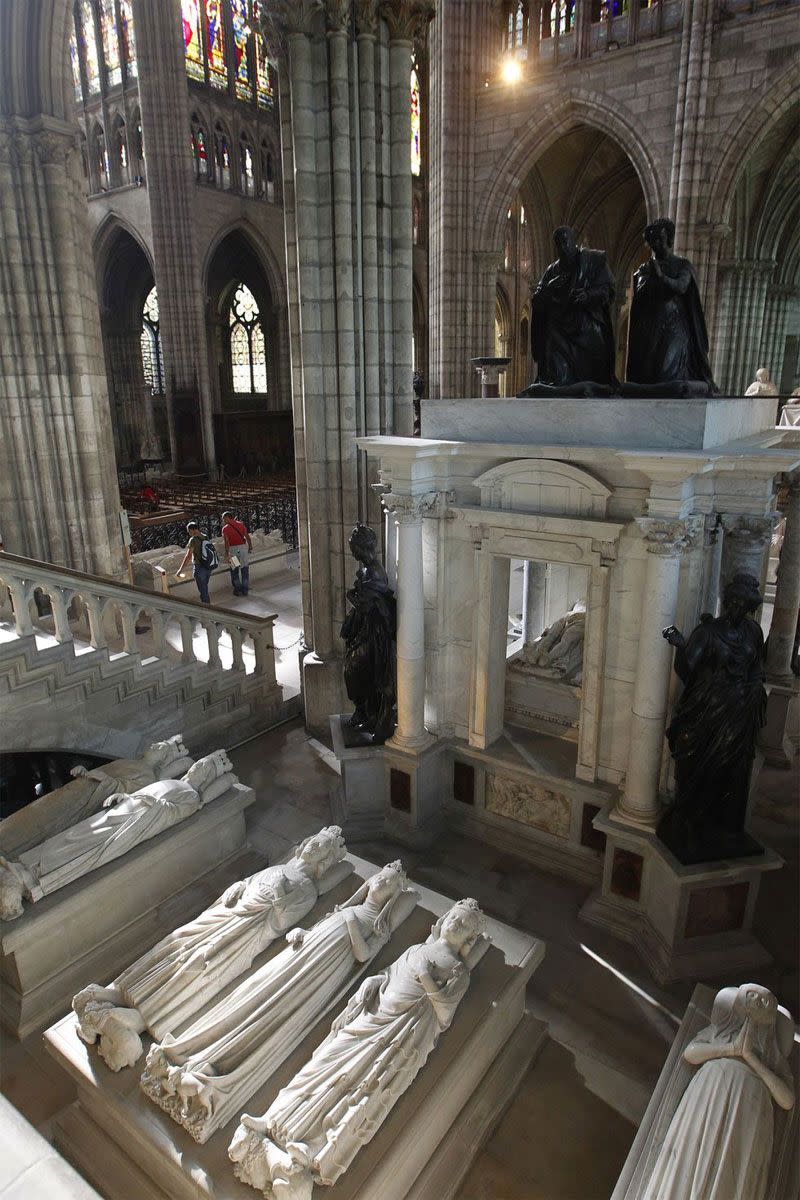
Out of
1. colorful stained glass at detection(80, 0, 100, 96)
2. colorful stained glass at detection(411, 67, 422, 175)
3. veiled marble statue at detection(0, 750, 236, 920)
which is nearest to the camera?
veiled marble statue at detection(0, 750, 236, 920)

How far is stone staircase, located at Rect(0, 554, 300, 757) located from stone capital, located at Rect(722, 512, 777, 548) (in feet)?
16.0

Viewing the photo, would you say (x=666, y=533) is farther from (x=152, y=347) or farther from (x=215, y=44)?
(x=152, y=347)

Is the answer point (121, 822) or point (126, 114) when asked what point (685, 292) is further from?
point (126, 114)

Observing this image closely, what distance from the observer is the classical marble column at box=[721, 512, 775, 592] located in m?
4.24

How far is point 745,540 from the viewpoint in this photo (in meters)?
4.33

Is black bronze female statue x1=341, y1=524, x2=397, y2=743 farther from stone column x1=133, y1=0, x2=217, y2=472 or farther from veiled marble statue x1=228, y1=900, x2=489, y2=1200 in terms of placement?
stone column x1=133, y1=0, x2=217, y2=472

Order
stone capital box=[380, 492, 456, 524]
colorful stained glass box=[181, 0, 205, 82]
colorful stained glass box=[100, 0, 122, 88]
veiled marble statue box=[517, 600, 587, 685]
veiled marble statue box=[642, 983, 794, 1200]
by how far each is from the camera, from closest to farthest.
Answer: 1. veiled marble statue box=[642, 983, 794, 1200]
2. stone capital box=[380, 492, 456, 524]
3. veiled marble statue box=[517, 600, 587, 685]
4. colorful stained glass box=[181, 0, 205, 82]
5. colorful stained glass box=[100, 0, 122, 88]

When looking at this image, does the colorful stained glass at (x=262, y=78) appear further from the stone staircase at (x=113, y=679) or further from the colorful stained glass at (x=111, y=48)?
the stone staircase at (x=113, y=679)

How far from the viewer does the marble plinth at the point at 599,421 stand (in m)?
4.23

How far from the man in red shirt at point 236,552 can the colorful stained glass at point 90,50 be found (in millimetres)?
20128

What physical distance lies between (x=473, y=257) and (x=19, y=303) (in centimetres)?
1085

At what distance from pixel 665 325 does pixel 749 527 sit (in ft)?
5.03

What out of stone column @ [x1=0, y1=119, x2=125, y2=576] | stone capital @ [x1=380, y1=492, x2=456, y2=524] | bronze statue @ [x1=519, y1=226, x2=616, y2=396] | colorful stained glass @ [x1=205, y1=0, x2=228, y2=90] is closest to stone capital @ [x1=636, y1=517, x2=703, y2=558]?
bronze statue @ [x1=519, y1=226, x2=616, y2=396]

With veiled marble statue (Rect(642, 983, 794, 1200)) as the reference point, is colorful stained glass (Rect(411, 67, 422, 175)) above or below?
above
